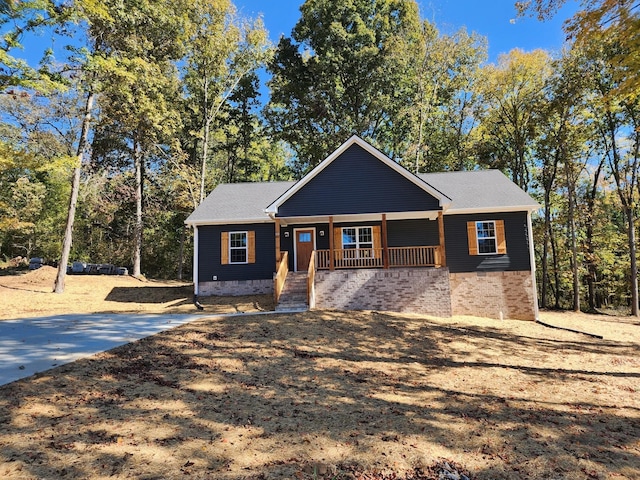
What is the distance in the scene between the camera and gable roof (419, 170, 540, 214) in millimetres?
15266

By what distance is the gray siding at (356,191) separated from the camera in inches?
572

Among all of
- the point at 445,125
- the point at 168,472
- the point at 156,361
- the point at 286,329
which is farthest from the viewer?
the point at 445,125

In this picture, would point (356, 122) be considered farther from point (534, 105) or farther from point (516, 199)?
point (516, 199)

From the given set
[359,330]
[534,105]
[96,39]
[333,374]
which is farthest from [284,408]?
[534,105]

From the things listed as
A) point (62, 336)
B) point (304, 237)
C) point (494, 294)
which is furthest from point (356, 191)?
point (62, 336)

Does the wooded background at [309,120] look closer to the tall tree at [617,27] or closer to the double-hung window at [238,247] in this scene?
the double-hung window at [238,247]

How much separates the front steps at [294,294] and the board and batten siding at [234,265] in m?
2.24

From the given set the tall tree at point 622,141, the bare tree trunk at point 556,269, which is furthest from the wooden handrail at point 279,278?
the bare tree trunk at point 556,269

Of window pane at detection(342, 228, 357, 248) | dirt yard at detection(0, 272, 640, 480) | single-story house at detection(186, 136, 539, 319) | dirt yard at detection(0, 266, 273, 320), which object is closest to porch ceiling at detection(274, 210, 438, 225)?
single-story house at detection(186, 136, 539, 319)

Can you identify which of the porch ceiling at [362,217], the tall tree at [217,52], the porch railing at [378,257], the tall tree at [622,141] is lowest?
the porch railing at [378,257]

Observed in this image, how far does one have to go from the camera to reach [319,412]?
501cm

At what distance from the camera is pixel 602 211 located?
82.4ft

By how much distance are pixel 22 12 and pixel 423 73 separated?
70.9ft

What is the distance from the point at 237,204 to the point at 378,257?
7.44m
